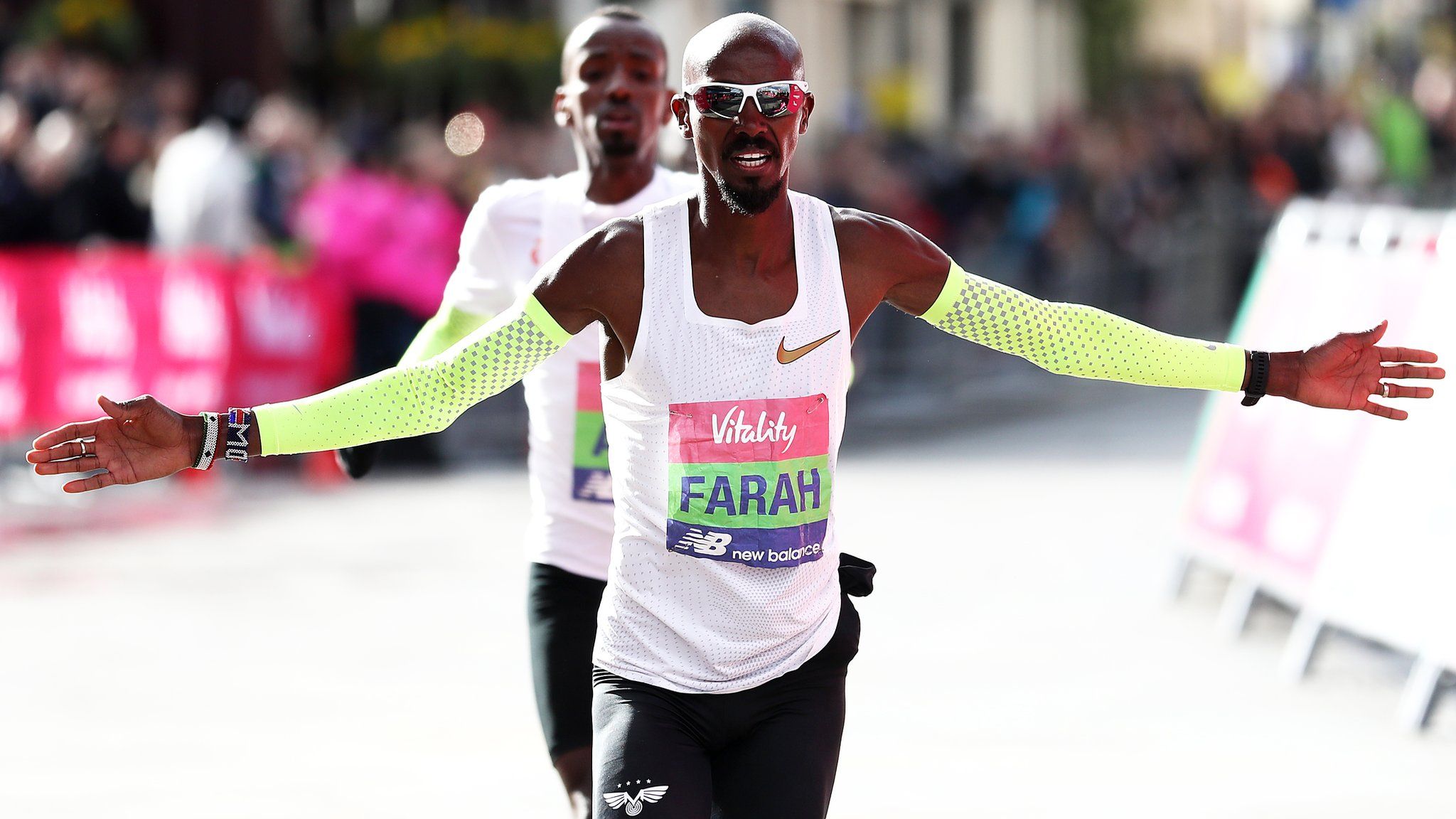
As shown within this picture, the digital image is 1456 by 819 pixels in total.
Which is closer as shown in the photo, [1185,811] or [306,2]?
[1185,811]

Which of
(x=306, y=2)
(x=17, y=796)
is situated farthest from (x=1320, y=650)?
(x=306, y=2)

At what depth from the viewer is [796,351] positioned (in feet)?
10.9

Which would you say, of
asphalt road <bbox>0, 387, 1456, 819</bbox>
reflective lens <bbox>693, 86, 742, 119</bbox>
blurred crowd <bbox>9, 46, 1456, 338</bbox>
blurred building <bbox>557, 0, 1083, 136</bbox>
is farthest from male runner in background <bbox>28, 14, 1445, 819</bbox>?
blurred building <bbox>557, 0, 1083, 136</bbox>

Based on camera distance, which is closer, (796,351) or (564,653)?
(796,351)

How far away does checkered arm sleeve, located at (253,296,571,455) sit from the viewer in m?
3.36

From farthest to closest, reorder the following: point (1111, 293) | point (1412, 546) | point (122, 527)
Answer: point (1111, 293) < point (122, 527) < point (1412, 546)

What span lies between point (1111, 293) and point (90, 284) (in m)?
9.57

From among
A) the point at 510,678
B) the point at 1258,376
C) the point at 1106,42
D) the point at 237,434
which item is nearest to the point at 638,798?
the point at 237,434

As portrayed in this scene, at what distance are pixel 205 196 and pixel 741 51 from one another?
30.7 ft

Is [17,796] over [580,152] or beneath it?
beneath

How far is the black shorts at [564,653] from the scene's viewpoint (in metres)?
4.13

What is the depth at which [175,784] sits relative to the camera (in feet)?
18.9

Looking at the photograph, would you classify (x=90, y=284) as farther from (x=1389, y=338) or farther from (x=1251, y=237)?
(x=1251, y=237)

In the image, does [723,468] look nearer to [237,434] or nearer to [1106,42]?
[237,434]
